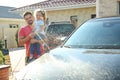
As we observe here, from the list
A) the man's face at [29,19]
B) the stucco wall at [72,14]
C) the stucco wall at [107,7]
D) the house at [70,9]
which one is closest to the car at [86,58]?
the man's face at [29,19]

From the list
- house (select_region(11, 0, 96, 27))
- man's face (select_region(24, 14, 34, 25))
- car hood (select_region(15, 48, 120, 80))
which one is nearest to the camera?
car hood (select_region(15, 48, 120, 80))

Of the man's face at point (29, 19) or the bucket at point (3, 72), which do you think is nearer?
the man's face at point (29, 19)

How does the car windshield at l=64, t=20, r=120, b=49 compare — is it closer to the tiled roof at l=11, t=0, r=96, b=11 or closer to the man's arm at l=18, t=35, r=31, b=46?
the man's arm at l=18, t=35, r=31, b=46

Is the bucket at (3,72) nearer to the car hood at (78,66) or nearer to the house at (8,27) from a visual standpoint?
the car hood at (78,66)

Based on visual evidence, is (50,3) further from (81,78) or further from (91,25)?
(81,78)

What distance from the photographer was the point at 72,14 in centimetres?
1994

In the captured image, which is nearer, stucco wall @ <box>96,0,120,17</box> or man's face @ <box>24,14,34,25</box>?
man's face @ <box>24,14,34,25</box>

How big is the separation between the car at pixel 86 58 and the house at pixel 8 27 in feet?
69.1

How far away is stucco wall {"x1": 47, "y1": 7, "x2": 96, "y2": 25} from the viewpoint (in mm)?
19023

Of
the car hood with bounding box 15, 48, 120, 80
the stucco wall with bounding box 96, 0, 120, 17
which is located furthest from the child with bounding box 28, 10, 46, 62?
the stucco wall with bounding box 96, 0, 120, 17

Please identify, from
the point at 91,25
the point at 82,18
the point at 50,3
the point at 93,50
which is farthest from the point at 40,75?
the point at 50,3

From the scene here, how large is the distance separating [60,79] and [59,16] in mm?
16966

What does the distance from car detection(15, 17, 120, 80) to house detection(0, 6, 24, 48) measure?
2106cm

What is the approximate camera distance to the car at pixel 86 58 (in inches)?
143
